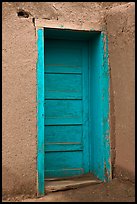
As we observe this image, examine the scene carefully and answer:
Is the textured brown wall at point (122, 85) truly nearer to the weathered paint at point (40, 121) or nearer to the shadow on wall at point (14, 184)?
the weathered paint at point (40, 121)

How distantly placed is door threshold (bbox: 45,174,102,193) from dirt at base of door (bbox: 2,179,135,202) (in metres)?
0.05

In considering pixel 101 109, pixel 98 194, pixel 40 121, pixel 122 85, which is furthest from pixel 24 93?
pixel 98 194

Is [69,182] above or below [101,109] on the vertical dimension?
below

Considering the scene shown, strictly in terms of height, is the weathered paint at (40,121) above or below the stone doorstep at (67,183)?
above

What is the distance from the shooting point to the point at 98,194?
356 cm

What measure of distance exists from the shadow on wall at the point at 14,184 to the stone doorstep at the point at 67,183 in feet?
0.87

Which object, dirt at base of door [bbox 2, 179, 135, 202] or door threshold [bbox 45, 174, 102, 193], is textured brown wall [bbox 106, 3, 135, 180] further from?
door threshold [bbox 45, 174, 102, 193]

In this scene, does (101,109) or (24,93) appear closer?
(24,93)

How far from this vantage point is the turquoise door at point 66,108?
13.5 feet

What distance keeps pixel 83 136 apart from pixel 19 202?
52.5 inches

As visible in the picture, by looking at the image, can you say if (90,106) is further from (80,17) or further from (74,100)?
(80,17)

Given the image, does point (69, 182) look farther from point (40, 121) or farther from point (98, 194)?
point (40, 121)

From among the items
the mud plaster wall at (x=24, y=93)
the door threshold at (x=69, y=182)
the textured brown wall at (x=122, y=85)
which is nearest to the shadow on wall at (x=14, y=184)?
the mud plaster wall at (x=24, y=93)

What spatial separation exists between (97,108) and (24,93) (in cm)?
106
